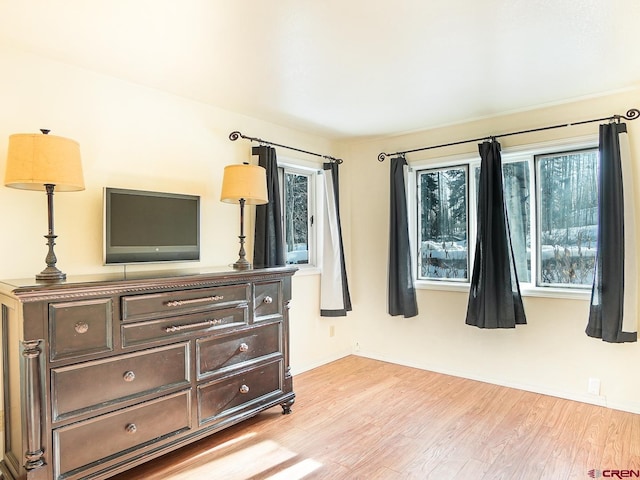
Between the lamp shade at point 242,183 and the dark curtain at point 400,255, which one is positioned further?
the dark curtain at point 400,255

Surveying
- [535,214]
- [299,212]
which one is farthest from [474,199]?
[299,212]

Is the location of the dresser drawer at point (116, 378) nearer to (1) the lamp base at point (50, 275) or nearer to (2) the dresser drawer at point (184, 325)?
(2) the dresser drawer at point (184, 325)

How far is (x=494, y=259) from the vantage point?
3.40m

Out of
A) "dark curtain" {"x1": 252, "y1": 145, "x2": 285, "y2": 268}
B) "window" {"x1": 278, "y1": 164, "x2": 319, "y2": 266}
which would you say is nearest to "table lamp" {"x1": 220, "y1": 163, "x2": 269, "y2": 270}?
"dark curtain" {"x1": 252, "y1": 145, "x2": 285, "y2": 268}

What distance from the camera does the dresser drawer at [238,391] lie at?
250 centimetres

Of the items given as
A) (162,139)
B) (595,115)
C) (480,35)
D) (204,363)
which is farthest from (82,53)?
(595,115)

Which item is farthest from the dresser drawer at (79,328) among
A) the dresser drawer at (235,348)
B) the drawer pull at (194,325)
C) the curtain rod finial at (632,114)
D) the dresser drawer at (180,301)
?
A: the curtain rod finial at (632,114)

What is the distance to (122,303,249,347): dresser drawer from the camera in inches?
85.0

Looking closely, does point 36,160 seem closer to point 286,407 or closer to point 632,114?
point 286,407

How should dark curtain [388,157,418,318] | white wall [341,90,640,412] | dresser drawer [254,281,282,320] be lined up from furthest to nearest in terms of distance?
dark curtain [388,157,418,318] < white wall [341,90,640,412] < dresser drawer [254,281,282,320]

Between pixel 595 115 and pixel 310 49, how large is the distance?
91.7 inches

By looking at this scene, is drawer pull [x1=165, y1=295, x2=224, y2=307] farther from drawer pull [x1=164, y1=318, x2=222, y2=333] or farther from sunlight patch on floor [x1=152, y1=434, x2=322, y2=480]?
sunlight patch on floor [x1=152, y1=434, x2=322, y2=480]

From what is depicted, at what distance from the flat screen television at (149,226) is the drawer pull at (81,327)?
0.65 meters

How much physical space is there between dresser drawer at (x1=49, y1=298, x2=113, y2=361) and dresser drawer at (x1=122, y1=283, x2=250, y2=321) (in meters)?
0.10
